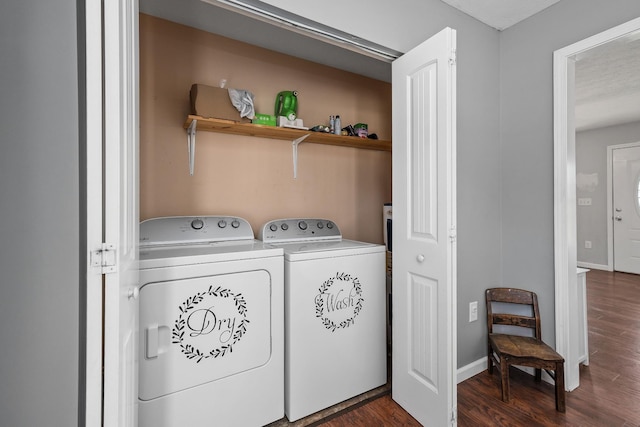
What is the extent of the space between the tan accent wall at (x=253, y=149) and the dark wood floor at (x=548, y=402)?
1338 millimetres

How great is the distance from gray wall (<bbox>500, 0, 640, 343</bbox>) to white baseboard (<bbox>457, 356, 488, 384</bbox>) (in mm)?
456

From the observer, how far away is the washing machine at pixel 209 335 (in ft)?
4.22

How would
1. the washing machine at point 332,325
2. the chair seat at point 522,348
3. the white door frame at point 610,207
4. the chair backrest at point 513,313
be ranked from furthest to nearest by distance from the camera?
the white door frame at point 610,207
the chair backrest at point 513,313
the chair seat at point 522,348
the washing machine at point 332,325

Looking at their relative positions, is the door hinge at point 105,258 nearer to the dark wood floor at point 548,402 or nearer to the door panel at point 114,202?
the door panel at point 114,202

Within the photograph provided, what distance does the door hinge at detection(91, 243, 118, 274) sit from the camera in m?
0.71

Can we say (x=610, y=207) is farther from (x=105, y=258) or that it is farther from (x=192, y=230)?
(x=105, y=258)

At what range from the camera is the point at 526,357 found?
1737mm

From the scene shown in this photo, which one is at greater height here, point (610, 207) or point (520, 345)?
point (610, 207)

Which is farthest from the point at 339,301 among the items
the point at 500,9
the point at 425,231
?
the point at 500,9

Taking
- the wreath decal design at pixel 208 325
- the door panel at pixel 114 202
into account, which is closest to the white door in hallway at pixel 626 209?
the wreath decal design at pixel 208 325

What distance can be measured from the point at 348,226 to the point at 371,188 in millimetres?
440

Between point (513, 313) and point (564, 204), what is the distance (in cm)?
85

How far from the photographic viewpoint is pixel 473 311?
2107 mm

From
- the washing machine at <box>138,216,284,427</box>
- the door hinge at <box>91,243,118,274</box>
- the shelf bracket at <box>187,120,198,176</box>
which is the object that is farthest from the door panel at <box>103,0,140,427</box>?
the shelf bracket at <box>187,120,198,176</box>
